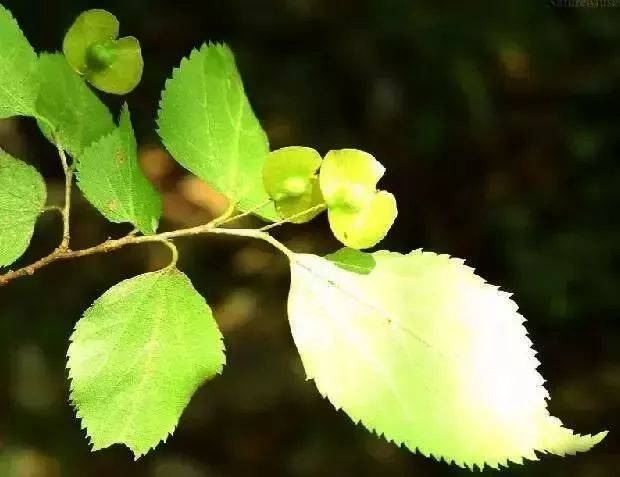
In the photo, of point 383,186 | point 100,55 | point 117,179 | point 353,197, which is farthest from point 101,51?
point 383,186

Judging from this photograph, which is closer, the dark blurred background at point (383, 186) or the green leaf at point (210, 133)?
the green leaf at point (210, 133)

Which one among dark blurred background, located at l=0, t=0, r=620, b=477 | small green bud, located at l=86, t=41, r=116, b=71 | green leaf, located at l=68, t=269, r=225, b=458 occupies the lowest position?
dark blurred background, located at l=0, t=0, r=620, b=477

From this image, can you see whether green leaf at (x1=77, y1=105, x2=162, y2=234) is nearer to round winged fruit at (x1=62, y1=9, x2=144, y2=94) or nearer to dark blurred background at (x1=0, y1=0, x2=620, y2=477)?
round winged fruit at (x1=62, y1=9, x2=144, y2=94)

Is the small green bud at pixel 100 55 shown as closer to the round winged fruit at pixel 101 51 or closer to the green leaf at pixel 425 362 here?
the round winged fruit at pixel 101 51

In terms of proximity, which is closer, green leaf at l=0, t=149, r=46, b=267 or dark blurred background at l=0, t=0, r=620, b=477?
green leaf at l=0, t=149, r=46, b=267

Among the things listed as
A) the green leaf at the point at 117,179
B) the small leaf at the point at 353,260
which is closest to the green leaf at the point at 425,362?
the small leaf at the point at 353,260

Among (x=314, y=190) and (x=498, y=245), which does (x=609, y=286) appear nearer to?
(x=498, y=245)

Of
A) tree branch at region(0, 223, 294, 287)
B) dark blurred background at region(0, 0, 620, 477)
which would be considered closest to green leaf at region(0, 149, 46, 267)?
tree branch at region(0, 223, 294, 287)
